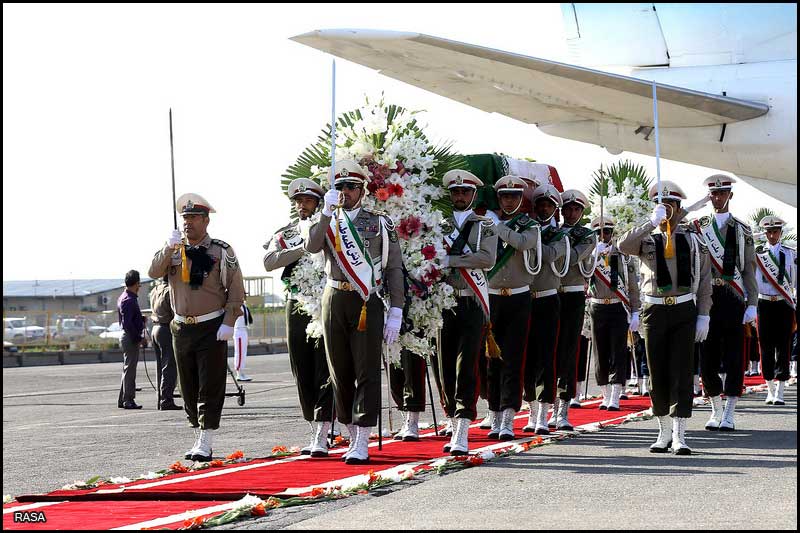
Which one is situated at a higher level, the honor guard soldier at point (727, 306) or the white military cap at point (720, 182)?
the white military cap at point (720, 182)

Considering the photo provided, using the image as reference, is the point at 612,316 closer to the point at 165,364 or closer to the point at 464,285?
the point at 464,285

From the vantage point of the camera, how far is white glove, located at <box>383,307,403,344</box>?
8.67 metres

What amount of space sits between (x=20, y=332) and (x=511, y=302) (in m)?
56.3

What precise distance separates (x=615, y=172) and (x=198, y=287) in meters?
8.17

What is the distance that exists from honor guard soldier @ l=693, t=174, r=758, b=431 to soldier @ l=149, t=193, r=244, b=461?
175 inches

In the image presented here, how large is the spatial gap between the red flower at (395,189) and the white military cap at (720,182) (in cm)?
304

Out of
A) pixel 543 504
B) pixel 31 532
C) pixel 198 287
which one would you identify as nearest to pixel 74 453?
pixel 198 287

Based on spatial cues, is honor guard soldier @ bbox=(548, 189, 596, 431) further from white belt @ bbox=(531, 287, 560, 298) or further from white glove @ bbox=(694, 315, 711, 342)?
white glove @ bbox=(694, 315, 711, 342)

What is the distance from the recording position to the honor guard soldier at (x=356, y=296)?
855 centimetres

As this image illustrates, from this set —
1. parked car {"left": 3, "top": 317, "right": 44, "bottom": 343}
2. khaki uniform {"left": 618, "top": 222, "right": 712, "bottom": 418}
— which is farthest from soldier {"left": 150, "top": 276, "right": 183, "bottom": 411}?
parked car {"left": 3, "top": 317, "right": 44, "bottom": 343}

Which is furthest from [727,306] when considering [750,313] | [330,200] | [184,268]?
[184,268]

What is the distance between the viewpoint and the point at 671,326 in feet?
30.5

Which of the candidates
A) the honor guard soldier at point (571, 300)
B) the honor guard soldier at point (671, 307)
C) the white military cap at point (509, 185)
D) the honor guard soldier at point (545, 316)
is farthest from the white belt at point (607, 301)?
the honor guard soldier at point (671, 307)

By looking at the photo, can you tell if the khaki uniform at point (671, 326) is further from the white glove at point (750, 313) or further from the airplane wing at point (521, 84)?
the airplane wing at point (521, 84)
